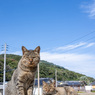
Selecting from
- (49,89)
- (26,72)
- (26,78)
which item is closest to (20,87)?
(26,78)

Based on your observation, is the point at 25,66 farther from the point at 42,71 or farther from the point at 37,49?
the point at 42,71

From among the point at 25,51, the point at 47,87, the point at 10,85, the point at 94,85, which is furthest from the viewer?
the point at 94,85

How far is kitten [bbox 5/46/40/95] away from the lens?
15.0 feet

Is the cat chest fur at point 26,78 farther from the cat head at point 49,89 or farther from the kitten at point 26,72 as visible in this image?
the cat head at point 49,89

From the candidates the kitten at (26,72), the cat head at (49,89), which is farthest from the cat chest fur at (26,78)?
the cat head at (49,89)

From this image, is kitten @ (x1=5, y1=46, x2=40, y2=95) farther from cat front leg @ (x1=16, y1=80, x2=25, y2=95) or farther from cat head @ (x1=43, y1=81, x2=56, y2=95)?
cat head @ (x1=43, y1=81, x2=56, y2=95)

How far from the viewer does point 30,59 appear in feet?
14.7

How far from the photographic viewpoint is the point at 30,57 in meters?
4.58

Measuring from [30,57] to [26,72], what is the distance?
0.40 metres

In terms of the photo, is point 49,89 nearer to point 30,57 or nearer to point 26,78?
point 26,78

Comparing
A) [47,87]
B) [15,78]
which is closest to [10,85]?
[15,78]

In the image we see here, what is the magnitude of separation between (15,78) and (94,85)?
5900 centimetres

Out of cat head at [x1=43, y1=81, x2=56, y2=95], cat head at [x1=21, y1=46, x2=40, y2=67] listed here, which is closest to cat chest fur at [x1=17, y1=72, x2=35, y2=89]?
cat head at [x1=21, y1=46, x2=40, y2=67]

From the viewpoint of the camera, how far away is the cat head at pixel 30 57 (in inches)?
178
